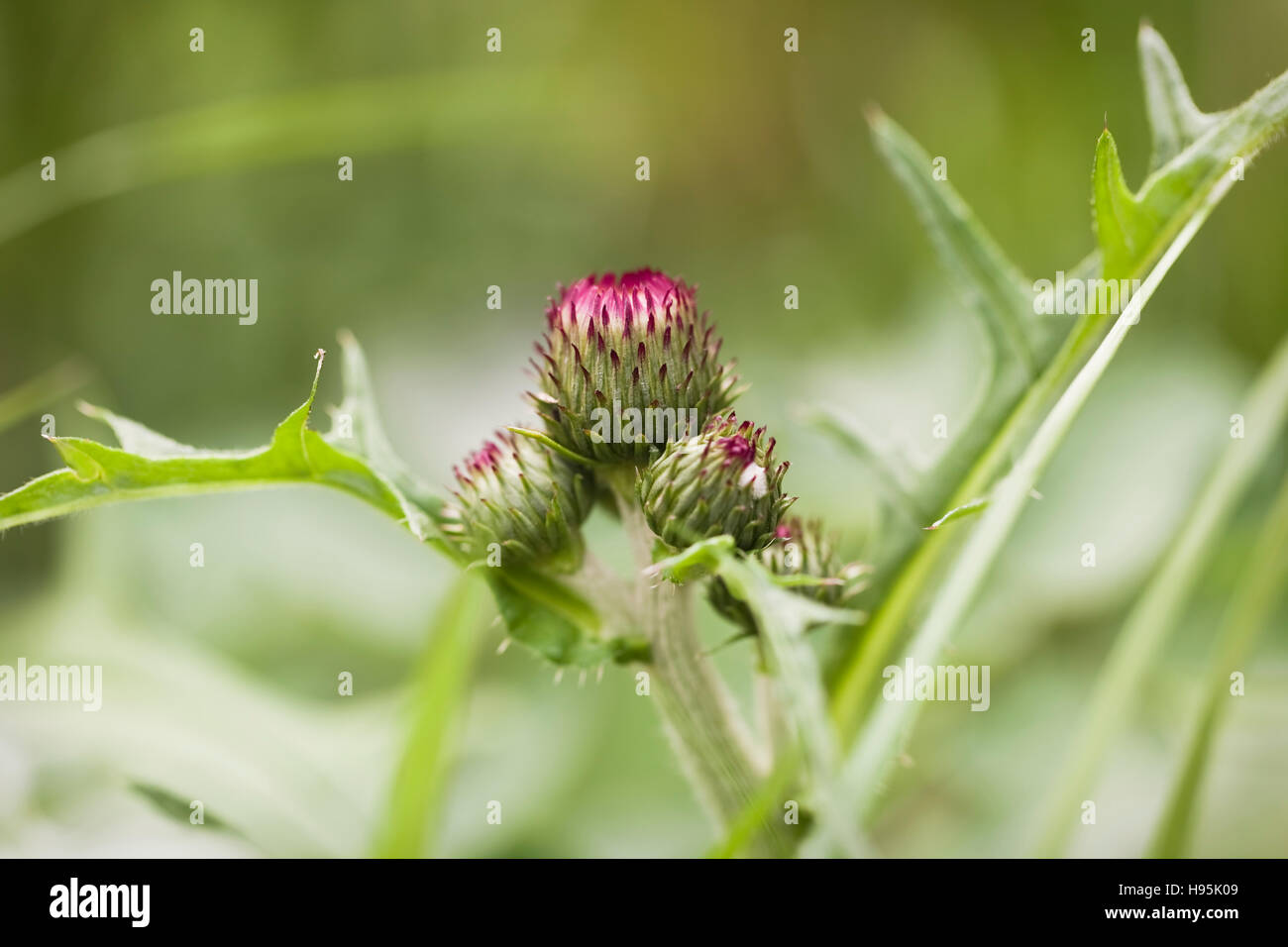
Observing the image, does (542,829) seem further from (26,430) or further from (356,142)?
→ (26,430)

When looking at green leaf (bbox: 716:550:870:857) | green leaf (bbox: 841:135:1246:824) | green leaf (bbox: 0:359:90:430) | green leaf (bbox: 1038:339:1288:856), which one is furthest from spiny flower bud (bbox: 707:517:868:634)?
green leaf (bbox: 0:359:90:430)

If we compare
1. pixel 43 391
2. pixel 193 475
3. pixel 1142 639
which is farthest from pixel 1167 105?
pixel 43 391

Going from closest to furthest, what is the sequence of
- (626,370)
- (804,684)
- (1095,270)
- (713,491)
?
(804,684) → (713,491) → (626,370) → (1095,270)

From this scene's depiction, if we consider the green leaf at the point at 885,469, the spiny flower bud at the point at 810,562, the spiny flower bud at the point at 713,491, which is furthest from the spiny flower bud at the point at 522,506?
the green leaf at the point at 885,469

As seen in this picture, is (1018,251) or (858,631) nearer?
(858,631)

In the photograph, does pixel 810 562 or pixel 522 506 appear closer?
pixel 522 506

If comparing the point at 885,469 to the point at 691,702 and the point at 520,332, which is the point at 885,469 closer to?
the point at 691,702
